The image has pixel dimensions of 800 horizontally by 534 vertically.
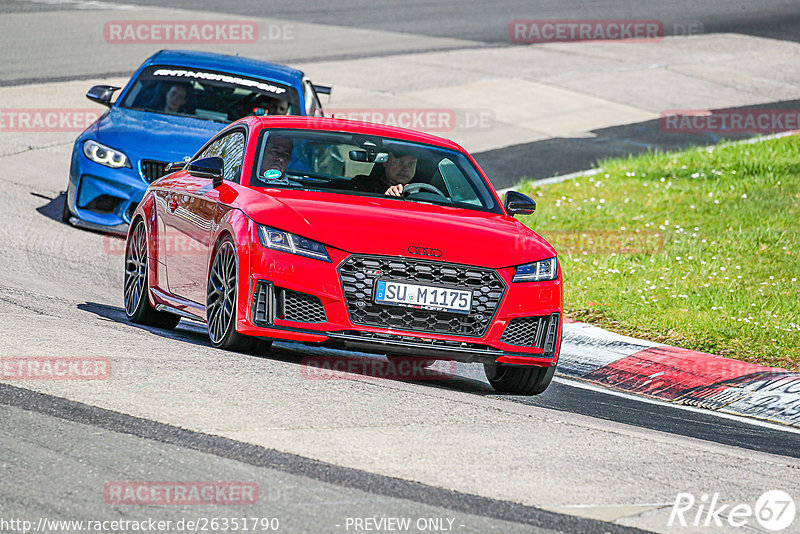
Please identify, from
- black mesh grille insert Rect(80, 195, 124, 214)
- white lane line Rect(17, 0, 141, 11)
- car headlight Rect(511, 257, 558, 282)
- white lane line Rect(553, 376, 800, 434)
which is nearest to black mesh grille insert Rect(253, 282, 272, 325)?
car headlight Rect(511, 257, 558, 282)

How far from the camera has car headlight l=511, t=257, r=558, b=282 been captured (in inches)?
304

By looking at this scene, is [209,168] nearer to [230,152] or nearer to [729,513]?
[230,152]

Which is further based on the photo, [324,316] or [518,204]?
[518,204]

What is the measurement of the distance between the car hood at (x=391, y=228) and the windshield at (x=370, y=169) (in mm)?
312

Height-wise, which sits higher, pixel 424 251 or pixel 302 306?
pixel 424 251

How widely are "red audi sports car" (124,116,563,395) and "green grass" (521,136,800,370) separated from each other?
2512 millimetres

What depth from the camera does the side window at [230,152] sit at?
28.1 ft

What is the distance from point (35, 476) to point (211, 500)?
2.33ft

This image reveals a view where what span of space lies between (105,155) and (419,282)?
6.01 metres

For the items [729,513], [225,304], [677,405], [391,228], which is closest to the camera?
[729,513]

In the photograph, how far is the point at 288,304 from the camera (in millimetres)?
7375

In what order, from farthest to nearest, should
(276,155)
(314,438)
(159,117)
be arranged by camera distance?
(159,117), (276,155), (314,438)

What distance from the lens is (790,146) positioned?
19047mm

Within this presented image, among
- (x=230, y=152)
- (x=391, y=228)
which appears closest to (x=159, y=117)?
(x=230, y=152)
